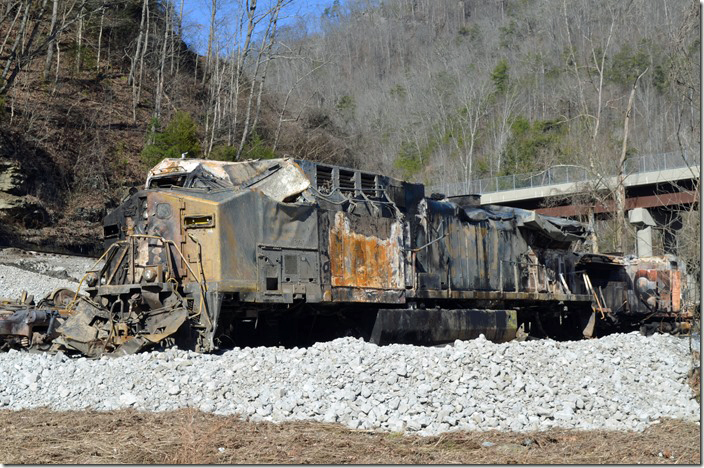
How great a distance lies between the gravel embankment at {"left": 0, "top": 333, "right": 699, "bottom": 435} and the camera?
27.6ft

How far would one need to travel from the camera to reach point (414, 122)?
252ft

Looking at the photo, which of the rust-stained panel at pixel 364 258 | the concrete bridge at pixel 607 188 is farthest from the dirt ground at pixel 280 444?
the concrete bridge at pixel 607 188

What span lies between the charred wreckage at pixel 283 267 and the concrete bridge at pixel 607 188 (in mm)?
24544

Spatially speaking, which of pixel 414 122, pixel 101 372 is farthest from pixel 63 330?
pixel 414 122

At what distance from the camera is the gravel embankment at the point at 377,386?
27.6 ft

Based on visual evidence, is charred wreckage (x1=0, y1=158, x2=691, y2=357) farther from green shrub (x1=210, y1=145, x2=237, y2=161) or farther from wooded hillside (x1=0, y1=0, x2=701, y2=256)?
green shrub (x1=210, y1=145, x2=237, y2=161)

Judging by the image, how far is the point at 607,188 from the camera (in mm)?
39562

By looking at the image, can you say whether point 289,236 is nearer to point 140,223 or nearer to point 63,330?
point 140,223

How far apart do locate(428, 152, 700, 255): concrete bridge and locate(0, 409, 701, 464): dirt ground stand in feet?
107

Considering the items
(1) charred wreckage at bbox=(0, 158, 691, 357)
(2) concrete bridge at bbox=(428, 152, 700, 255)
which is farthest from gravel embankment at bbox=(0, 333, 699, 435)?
(2) concrete bridge at bbox=(428, 152, 700, 255)

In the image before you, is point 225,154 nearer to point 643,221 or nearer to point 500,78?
point 643,221

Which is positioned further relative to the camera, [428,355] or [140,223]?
[140,223]

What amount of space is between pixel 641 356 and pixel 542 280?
694 centimetres

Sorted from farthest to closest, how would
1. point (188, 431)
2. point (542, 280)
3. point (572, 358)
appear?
point (542, 280)
point (572, 358)
point (188, 431)
